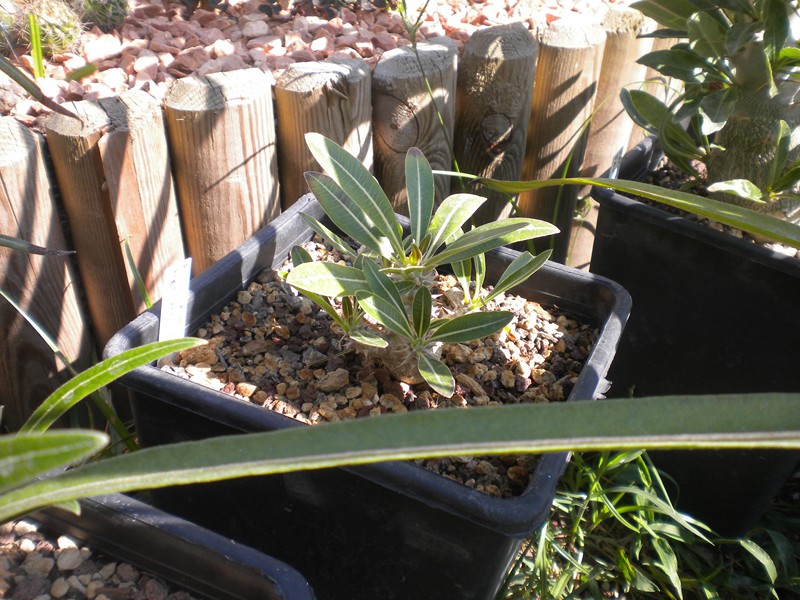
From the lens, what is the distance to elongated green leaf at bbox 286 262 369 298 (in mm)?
887

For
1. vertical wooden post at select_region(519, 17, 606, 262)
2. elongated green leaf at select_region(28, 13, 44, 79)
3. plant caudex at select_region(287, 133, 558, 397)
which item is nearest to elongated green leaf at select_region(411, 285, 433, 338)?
plant caudex at select_region(287, 133, 558, 397)

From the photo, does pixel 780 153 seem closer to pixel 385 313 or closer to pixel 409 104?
pixel 409 104

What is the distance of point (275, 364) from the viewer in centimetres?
107

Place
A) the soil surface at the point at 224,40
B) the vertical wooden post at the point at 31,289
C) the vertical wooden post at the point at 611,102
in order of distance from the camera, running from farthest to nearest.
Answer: the vertical wooden post at the point at 611,102, the soil surface at the point at 224,40, the vertical wooden post at the point at 31,289

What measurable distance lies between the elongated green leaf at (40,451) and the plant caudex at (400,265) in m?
0.41

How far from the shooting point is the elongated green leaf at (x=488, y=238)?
3.07 feet

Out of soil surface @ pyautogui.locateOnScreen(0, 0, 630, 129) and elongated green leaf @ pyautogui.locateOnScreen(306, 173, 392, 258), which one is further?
soil surface @ pyautogui.locateOnScreen(0, 0, 630, 129)

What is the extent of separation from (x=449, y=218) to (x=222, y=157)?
0.50m

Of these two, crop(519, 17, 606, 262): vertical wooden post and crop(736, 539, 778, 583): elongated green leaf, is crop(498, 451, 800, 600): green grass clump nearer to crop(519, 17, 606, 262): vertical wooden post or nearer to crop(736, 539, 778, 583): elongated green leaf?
crop(736, 539, 778, 583): elongated green leaf

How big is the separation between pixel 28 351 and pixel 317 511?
0.71 metres

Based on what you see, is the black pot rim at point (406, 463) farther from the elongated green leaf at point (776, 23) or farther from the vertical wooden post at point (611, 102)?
the vertical wooden post at point (611, 102)

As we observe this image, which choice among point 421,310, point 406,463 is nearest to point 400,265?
point 421,310

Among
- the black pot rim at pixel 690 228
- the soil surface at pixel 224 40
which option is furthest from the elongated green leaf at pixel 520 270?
the soil surface at pixel 224 40

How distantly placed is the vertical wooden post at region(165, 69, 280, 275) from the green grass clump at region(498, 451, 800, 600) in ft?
2.73
